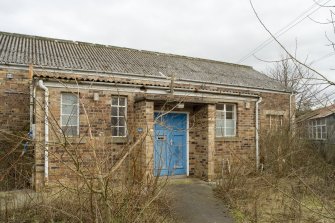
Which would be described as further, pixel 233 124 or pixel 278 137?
pixel 233 124

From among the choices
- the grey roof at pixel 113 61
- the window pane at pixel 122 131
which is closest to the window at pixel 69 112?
the window pane at pixel 122 131

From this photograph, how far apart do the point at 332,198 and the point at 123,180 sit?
5.94 metres

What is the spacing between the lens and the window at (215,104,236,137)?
12.3m

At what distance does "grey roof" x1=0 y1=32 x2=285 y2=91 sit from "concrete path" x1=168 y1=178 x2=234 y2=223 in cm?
589

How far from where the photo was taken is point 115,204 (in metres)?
4.37

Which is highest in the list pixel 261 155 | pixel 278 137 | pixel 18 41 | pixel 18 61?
pixel 18 41

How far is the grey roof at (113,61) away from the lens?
1190cm

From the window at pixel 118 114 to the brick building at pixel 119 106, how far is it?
36 millimetres

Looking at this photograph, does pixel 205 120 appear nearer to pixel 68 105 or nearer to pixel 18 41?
pixel 68 105

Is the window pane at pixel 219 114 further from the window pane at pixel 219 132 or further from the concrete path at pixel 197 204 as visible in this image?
the concrete path at pixel 197 204

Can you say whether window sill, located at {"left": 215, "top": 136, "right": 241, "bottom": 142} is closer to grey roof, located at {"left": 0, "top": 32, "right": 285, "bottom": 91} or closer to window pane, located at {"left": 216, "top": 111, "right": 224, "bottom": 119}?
window pane, located at {"left": 216, "top": 111, "right": 224, "bottom": 119}

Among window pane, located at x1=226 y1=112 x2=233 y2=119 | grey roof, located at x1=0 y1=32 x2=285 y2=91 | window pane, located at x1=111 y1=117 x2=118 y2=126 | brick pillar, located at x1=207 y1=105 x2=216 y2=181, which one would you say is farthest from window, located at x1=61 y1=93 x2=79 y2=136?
window pane, located at x1=226 y1=112 x2=233 y2=119

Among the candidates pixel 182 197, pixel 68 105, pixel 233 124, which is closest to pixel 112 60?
pixel 68 105

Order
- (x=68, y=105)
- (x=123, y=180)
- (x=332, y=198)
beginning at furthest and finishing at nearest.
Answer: (x=68, y=105)
(x=332, y=198)
(x=123, y=180)
